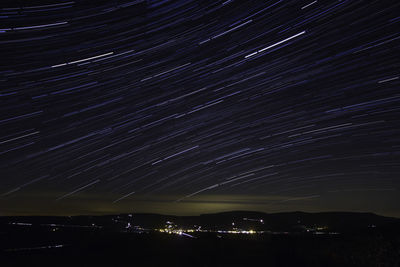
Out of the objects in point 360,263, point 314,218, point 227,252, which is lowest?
point 360,263

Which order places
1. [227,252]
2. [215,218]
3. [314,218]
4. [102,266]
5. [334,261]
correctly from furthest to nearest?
[215,218] < [314,218] < [227,252] < [102,266] < [334,261]

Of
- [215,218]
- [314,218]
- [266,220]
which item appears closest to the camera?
[314,218]

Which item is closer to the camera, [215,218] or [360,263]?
[360,263]

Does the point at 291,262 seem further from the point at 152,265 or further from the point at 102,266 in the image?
the point at 102,266

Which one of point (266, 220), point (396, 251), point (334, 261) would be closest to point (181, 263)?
point (334, 261)

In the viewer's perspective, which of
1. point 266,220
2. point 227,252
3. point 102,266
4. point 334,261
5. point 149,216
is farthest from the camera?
point 149,216

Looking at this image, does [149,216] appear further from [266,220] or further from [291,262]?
[291,262]

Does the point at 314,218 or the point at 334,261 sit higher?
the point at 314,218


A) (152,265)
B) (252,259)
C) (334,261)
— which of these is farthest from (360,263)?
(152,265)

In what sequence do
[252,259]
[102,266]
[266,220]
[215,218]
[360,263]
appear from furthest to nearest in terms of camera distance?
1. [215,218]
2. [266,220]
3. [252,259]
4. [102,266]
5. [360,263]
